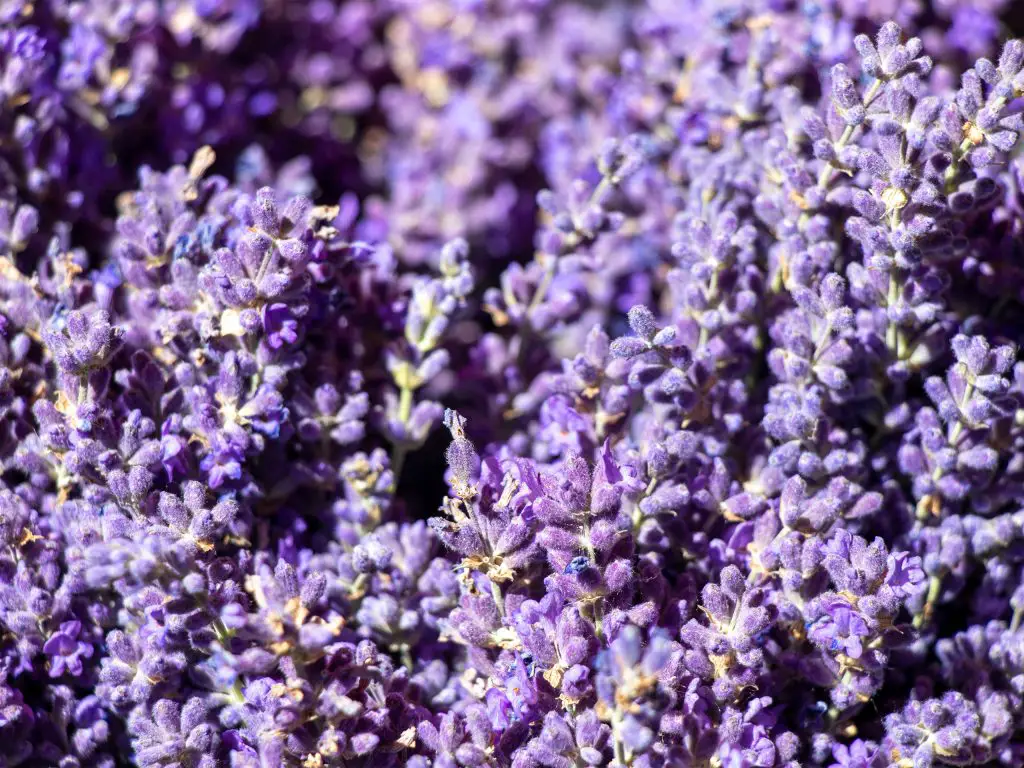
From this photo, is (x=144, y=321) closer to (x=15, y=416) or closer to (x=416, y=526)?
(x=15, y=416)

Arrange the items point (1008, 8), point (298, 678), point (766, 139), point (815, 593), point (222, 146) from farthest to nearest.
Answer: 1. point (1008, 8)
2. point (222, 146)
3. point (766, 139)
4. point (815, 593)
5. point (298, 678)

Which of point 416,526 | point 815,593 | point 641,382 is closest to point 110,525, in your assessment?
point 416,526

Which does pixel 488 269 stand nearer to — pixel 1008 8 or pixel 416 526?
pixel 416 526

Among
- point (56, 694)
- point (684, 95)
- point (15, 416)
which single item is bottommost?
point (56, 694)

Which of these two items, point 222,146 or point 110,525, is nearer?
point 110,525

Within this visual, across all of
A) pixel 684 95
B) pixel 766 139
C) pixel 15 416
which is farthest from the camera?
pixel 684 95

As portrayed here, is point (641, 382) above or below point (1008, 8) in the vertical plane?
below
